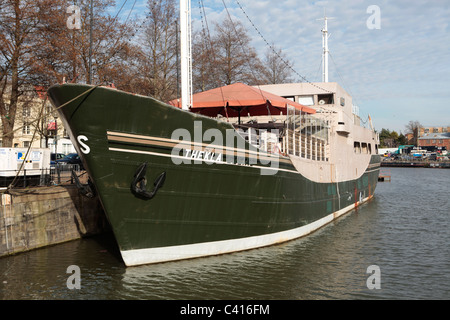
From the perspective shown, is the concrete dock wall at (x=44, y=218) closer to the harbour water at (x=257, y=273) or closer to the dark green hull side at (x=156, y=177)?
the harbour water at (x=257, y=273)

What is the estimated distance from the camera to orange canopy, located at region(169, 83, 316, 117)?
44.4ft

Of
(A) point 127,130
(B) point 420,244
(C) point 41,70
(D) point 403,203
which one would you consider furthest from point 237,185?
(D) point 403,203

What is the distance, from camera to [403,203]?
26.1m

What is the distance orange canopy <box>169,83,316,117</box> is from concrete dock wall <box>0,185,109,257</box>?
4.94 m

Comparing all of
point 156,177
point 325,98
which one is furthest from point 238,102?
point 325,98

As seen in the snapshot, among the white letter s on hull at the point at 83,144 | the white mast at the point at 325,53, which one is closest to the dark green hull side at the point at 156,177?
the white letter s on hull at the point at 83,144

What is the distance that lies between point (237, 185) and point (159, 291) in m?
3.56

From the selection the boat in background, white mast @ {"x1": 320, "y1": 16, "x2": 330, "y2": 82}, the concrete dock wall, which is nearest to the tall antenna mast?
white mast @ {"x1": 320, "y1": 16, "x2": 330, "y2": 82}

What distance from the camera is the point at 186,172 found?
10055 millimetres

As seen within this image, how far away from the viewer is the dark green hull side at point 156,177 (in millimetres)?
9094

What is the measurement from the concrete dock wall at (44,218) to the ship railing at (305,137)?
7.45 metres

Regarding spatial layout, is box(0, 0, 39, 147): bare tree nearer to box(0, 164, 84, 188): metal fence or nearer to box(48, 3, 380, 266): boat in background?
box(0, 164, 84, 188): metal fence
